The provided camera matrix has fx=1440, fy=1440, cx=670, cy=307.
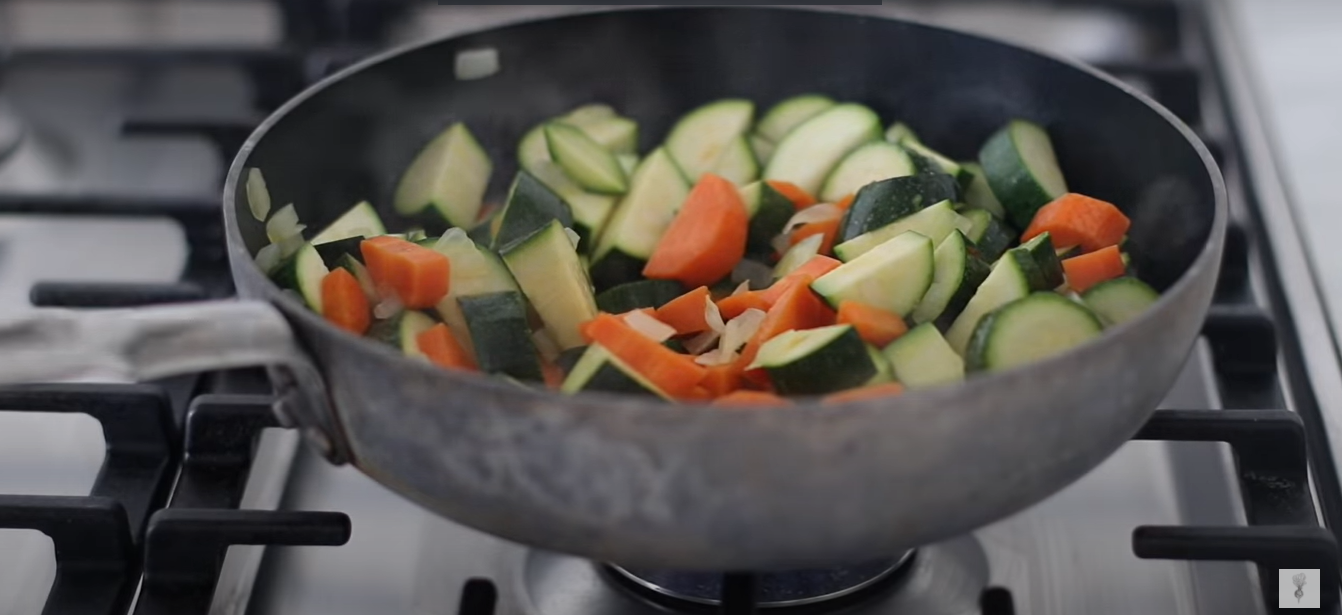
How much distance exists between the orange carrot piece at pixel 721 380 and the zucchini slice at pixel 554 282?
0.40 ft

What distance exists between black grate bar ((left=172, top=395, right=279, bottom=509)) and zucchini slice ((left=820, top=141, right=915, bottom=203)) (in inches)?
17.8

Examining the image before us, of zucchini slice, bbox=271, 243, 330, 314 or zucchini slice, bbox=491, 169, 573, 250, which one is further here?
zucchini slice, bbox=491, 169, 573, 250

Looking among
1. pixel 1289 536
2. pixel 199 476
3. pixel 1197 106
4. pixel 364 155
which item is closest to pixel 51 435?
pixel 199 476

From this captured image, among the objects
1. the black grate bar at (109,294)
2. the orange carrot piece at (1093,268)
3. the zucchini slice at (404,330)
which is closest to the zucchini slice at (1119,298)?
the orange carrot piece at (1093,268)

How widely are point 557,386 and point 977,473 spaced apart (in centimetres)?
32

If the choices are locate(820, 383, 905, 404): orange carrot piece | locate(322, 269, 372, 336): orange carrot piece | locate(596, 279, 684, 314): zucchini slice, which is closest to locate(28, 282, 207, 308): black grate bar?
locate(322, 269, 372, 336): orange carrot piece

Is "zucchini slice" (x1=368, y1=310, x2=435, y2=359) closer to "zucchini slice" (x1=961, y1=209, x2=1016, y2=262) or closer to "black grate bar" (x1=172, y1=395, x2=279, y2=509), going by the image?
"black grate bar" (x1=172, y1=395, x2=279, y2=509)

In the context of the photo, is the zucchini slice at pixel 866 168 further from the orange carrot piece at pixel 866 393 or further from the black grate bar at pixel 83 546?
the black grate bar at pixel 83 546

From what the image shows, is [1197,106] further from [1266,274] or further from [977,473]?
[977,473]

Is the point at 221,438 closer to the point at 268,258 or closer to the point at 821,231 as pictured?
the point at 268,258

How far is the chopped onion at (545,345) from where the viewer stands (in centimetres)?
96

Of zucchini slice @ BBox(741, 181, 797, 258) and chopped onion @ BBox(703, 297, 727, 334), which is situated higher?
zucchini slice @ BBox(741, 181, 797, 258)

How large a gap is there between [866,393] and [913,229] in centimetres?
30

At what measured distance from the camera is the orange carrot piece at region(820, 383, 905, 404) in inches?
25.9
